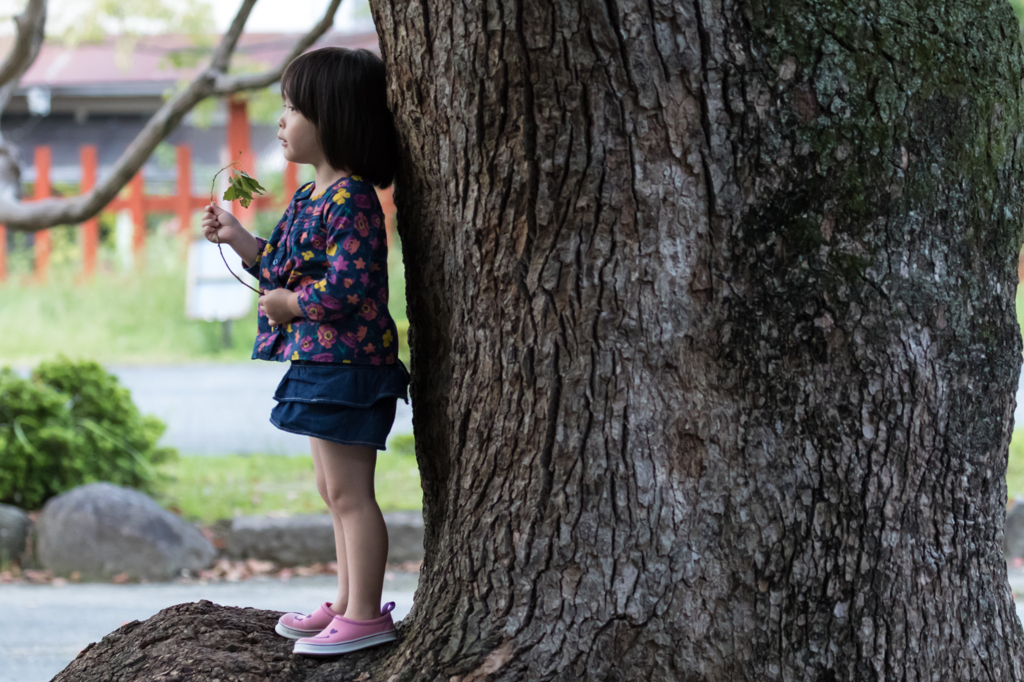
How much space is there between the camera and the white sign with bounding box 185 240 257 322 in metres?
12.6

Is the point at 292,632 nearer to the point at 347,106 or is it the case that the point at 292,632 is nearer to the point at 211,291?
the point at 347,106

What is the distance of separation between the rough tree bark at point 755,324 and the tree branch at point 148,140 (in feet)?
13.5

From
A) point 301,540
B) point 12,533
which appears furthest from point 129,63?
point 301,540

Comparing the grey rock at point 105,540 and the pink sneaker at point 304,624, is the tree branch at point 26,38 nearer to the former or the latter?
the grey rock at point 105,540

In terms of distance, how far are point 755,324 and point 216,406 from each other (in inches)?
342

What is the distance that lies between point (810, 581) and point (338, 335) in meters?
1.20

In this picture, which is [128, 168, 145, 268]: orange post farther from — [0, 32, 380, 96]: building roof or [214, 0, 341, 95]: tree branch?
[214, 0, 341, 95]: tree branch

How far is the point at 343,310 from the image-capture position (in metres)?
2.28

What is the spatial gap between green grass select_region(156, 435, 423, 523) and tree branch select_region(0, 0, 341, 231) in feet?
6.06

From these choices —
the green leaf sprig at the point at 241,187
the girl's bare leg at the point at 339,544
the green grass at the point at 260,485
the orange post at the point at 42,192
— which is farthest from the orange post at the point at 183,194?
the girl's bare leg at the point at 339,544

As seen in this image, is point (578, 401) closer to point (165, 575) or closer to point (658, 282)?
point (658, 282)

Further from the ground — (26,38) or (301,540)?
(26,38)

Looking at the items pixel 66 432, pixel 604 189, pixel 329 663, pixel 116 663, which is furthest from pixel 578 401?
pixel 66 432

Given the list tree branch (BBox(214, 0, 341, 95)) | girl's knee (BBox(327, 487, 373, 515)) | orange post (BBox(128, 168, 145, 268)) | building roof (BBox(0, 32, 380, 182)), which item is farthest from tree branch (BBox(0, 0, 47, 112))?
building roof (BBox(0, 32, 380, 182))
